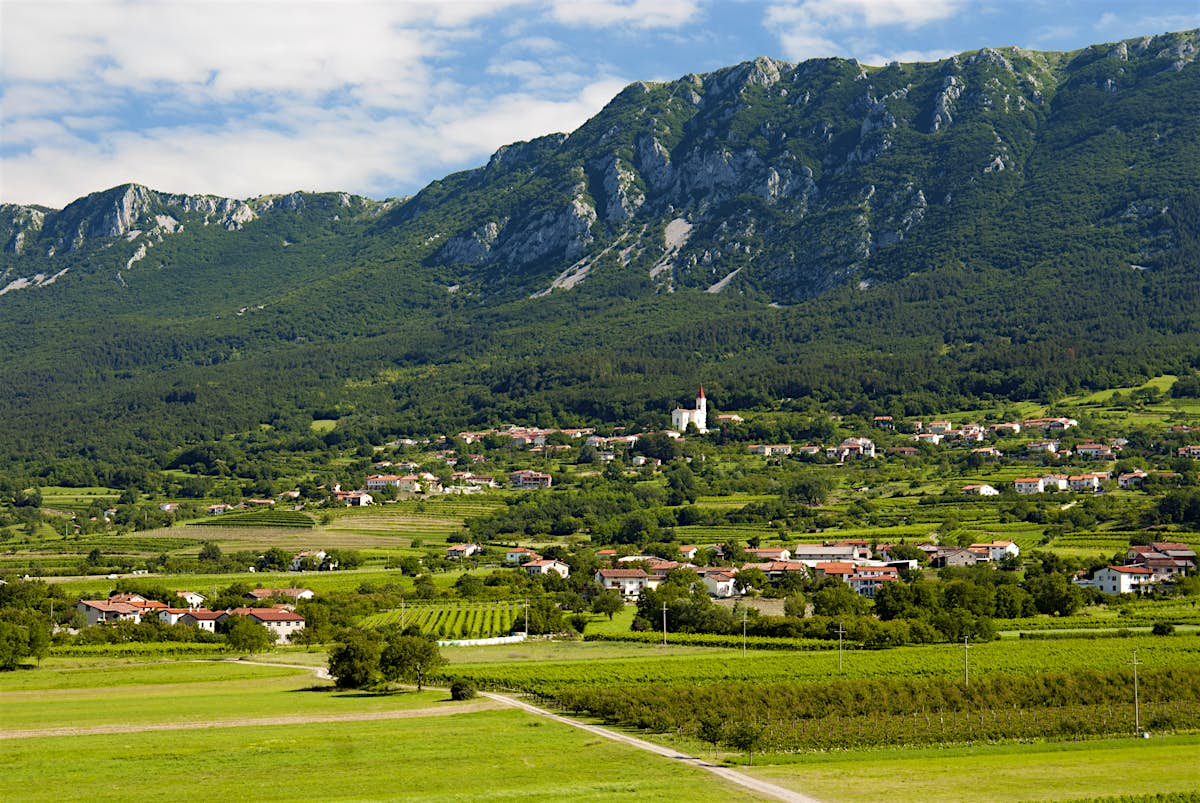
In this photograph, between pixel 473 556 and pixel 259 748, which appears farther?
pixel 473 556

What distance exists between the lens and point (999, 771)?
155ft

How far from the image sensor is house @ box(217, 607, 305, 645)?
89.6 metres

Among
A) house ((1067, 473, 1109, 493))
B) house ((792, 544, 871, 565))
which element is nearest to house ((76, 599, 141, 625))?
house ((792, 544, 871, 565))

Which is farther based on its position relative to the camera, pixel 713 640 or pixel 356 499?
pixel 356 499

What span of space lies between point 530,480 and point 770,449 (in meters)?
30.5

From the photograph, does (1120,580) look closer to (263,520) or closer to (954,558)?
(954,558)

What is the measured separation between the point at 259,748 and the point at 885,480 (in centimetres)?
10856

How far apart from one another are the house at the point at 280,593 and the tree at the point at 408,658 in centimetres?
3269

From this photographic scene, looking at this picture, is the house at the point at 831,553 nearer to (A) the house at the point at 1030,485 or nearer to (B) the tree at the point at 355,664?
(A) the house at the point at 1030,485

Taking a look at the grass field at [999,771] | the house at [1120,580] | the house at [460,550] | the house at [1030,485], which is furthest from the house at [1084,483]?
the grass field at [999,771]

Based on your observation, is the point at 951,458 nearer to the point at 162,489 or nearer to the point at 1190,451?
the point at 1190,451

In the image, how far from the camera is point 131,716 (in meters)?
56.4

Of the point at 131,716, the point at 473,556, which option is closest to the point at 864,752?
the point at 131,716

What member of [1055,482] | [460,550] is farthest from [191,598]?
[1055,482]
